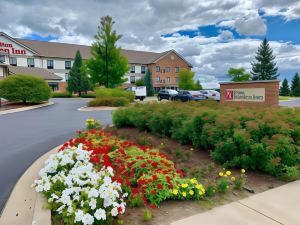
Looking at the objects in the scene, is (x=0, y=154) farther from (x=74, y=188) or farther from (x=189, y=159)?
(x=189, y=159)

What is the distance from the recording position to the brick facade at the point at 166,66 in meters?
56.2

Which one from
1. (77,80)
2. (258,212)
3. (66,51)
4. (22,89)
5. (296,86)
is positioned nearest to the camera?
(258,212)

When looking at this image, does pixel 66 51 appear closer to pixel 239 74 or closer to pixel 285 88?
pixel 239 74

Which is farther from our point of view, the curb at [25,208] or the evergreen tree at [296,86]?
the evergreen tree at [296,86]

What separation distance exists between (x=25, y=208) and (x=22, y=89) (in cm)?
1995

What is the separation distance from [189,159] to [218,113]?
1365mm

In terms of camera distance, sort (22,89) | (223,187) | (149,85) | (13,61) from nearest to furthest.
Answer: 1. (223,187)
2. (22,89)
3. (13,61)
4. (149,85)

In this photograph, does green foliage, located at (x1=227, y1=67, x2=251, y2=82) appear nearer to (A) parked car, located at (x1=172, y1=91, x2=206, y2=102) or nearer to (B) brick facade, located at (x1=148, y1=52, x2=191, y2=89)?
(B) brick facade, located at (x1=148, y1=52, x2=191, y2=89)

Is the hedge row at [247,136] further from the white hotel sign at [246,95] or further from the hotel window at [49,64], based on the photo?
the hotel window at [49,64]

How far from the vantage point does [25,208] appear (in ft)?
10.8

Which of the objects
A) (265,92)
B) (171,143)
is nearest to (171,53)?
(265,92)

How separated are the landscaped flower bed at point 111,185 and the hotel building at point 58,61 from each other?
103 ft

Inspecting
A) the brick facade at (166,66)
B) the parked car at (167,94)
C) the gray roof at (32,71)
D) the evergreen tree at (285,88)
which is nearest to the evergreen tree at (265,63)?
the evergreen tree at (285,88)

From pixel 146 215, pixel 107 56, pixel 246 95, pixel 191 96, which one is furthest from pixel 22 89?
pixel 146 215
